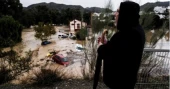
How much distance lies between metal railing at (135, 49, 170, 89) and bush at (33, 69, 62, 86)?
1.53 m

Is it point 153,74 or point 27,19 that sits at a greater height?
point 153,74

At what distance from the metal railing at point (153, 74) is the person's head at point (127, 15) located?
1754 mm

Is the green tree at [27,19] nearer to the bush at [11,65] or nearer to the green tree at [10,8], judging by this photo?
the green tree at [10,8]

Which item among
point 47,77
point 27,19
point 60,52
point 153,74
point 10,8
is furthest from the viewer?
point 27,19

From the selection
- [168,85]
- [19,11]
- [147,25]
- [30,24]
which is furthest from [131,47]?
[30,24]

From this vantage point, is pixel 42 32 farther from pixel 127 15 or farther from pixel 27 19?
pixel 127 15

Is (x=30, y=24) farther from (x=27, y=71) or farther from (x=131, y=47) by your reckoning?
(x=131, y=47)

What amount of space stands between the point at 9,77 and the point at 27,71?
37cm

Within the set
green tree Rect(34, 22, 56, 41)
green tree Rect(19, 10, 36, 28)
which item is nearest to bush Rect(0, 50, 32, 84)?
green tree Rect(34, 22, 56, 41)

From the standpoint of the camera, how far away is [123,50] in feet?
4.71

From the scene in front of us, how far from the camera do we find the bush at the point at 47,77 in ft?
11.7

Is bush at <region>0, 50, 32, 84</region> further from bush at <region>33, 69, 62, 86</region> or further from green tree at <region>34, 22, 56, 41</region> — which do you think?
green tree at <region>34, 22, 56, 41</region>

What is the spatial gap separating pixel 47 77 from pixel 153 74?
1.92 metres

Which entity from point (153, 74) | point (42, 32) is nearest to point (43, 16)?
point (42, 32)
